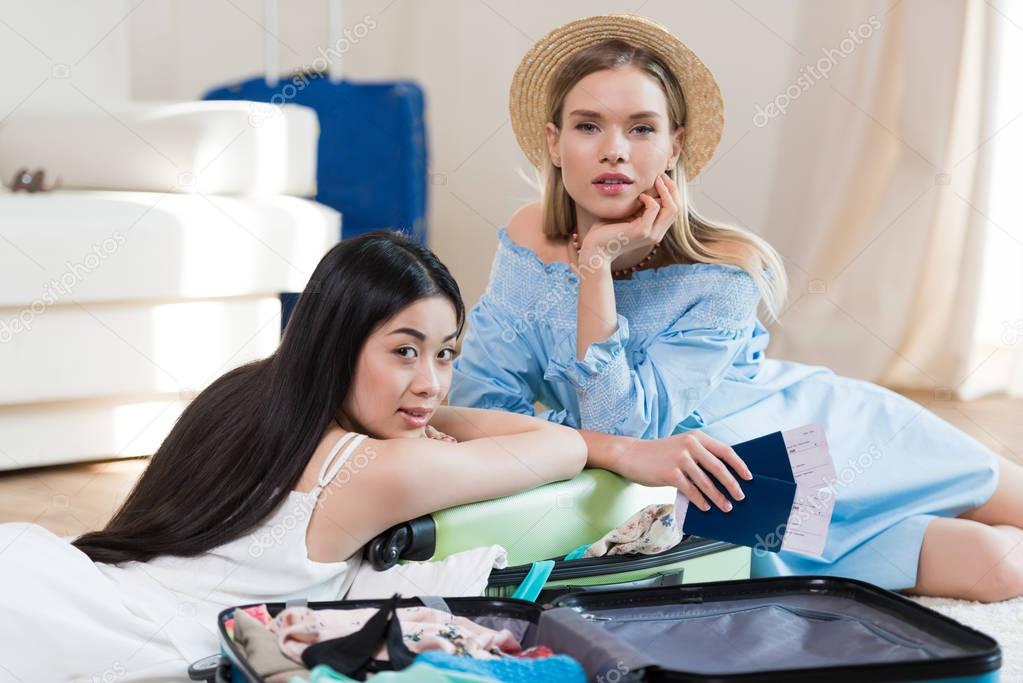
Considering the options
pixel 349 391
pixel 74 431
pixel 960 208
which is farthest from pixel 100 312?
pixel 960 208

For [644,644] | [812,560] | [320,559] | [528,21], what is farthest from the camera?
[528,21]

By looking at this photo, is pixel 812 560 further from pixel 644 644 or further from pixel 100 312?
pixel 100 312

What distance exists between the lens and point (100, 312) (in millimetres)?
2221

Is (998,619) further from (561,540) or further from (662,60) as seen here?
(662,60)

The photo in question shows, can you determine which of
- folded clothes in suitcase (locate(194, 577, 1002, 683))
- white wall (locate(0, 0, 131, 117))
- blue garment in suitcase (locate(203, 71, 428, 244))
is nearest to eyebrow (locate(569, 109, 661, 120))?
folded clothes in suitcase (locate(194, 577, 1002, 683))

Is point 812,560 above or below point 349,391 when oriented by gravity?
below

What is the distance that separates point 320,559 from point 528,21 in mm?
2594

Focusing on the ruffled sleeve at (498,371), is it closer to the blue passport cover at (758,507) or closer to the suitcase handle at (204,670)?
the blue passport cover at (758,507)

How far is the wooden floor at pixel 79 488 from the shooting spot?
75.7 inches

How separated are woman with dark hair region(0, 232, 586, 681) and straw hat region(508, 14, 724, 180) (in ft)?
1.79

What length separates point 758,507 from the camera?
1.32 m

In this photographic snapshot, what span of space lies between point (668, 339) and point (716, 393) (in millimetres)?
125

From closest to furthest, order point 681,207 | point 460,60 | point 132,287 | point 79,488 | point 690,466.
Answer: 1. point 690,466
2. point 681,207
3. point 79,488
4. point 132,287
5. point 460,60

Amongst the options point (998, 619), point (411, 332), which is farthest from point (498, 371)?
point (998, 619)
